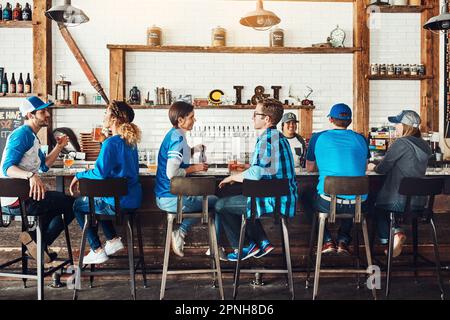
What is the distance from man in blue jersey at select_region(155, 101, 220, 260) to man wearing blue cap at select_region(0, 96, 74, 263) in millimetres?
816

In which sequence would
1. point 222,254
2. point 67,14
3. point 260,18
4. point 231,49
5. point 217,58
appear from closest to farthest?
point 222,254 → point 67,14 → point 260,18 → point 231,49 → point 217,58

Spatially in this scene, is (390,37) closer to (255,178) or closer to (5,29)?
(255,178)

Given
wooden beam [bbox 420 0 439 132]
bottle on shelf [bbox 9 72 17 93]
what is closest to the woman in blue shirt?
bottle on shelf [bbox 9 72 17 93]

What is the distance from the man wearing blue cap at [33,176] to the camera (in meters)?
3.45

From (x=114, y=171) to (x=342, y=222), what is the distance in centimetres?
191

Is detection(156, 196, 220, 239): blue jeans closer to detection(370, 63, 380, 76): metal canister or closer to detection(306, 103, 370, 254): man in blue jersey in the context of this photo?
detection(306, 103, 370, 254): man in blue jersey

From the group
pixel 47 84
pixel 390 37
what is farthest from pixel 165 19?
pixel 390 37

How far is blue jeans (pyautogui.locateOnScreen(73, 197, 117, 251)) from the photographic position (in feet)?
11.5

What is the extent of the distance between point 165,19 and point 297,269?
4.49 meters

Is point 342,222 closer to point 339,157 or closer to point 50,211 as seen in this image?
point 339,157

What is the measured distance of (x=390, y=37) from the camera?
23.1ft

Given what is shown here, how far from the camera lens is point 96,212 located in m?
3.49

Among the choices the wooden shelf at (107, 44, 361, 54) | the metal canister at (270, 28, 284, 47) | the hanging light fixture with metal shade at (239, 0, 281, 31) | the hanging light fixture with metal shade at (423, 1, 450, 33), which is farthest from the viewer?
the metal canister at (270, 28, 284, 47)

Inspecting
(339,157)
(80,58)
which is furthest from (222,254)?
(80,58)
